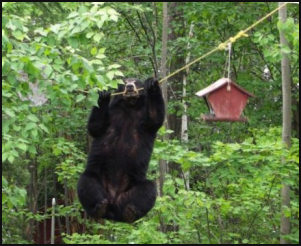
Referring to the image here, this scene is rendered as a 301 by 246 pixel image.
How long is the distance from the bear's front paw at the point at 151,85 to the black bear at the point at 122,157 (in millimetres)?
257

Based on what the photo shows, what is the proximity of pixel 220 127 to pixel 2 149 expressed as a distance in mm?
7390

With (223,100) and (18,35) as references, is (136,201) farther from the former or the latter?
(18,35)

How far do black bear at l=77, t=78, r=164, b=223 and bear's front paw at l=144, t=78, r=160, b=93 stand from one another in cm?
26

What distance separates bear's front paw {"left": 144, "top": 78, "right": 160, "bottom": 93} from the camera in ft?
19.0

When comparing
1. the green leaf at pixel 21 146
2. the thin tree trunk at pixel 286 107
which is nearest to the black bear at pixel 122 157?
the green leaf at pixel 21 146

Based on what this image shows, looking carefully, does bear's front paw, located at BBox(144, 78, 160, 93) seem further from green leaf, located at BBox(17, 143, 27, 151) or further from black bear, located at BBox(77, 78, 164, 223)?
green leaf, located at BBox(17, 143, 27, 151)

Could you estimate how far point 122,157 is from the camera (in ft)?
21.7

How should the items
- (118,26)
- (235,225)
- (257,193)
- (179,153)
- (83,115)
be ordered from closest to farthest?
(179,153), (257,193), (235,225), (83,115), (118,26)

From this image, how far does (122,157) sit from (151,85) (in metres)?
1.16

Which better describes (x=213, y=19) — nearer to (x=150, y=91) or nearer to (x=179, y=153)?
(x=179, y=153)

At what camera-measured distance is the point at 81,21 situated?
226 inches

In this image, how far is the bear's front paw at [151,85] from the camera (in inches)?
227

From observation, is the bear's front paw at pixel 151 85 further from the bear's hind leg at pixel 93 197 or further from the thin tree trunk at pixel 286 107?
the thin tree trunk at pixel 286 107

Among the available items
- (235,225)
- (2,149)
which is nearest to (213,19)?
(235,225)
